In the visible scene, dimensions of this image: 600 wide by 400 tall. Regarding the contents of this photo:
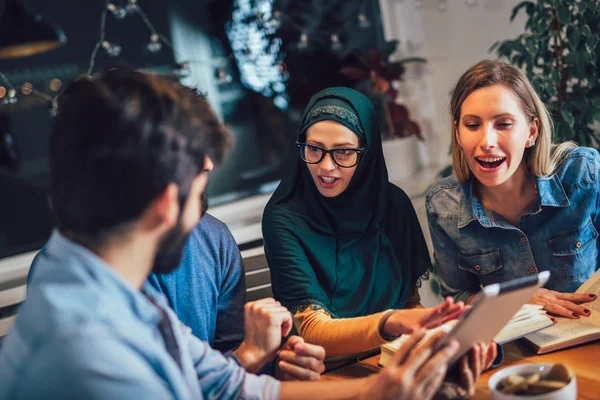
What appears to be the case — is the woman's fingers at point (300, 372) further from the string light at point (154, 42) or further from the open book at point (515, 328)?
the string light at point (154, 42)

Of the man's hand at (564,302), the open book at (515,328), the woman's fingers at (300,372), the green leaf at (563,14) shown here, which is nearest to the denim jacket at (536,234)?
the man's hand at (564,302)

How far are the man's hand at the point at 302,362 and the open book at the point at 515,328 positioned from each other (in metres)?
0.15

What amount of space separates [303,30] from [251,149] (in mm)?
635

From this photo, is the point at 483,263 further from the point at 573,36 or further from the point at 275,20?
the point at 275,20

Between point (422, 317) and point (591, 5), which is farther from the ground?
point (591, 5)

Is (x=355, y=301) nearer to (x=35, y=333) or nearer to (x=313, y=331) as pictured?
(x=313, y=331)

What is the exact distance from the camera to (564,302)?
60.3 inches

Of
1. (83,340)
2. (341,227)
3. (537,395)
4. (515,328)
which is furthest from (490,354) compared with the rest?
(83,340)

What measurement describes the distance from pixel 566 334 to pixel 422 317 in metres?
0.32


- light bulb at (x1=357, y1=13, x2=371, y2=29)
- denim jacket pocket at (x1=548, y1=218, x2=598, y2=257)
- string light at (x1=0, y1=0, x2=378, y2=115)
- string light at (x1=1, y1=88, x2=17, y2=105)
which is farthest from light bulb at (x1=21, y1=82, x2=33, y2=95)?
denim jacket pocket at (x1=548, y1=218, x2=598, y2=257)

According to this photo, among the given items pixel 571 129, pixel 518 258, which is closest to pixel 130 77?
pixel 518 258

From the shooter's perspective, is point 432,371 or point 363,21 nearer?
point 432,371

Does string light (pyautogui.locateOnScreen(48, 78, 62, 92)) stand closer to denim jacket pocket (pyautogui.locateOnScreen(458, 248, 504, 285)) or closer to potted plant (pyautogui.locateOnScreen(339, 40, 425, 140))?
potted plant (pyautogui.locateOnScreen(339, 40, 425, 140))

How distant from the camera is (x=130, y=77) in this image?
1.00 meters
